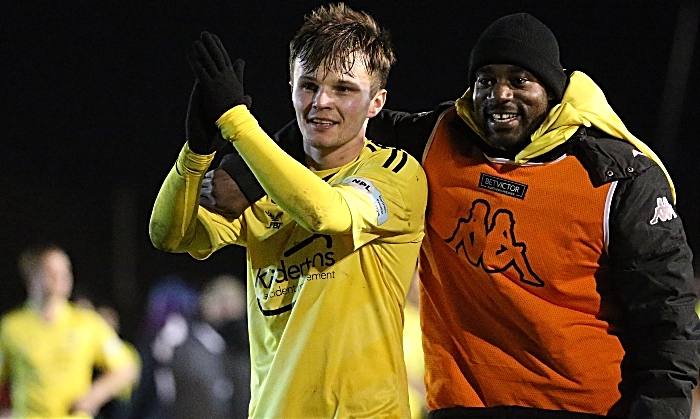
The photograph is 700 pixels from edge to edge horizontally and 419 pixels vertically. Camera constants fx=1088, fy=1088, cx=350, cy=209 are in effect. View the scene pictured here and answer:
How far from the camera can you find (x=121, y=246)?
758 centimetres

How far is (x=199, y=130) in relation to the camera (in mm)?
2582

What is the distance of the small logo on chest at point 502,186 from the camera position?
2934mm

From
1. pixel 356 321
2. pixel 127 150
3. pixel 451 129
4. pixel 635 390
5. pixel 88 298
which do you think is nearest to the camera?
pixel 356 321

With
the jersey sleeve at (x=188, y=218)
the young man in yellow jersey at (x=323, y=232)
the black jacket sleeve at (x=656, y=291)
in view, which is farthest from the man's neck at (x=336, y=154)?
the black jacket sleeve at (x=656, y=291)

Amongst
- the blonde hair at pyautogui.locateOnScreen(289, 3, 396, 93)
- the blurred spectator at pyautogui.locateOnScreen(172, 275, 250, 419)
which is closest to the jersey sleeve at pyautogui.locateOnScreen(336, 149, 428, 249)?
the blonde hair at pyautogui.locateOnScreen(289, 3, 396, 93)

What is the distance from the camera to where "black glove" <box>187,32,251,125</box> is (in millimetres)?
2506

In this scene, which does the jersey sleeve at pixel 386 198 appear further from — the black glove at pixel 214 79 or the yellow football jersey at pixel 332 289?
the black glove at pixel 214 79

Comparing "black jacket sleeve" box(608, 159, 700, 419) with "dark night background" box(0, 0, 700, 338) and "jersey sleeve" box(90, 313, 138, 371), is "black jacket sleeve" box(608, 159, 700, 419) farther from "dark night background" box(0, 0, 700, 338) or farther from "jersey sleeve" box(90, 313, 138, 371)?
"dark night background" box(0, 0, 700, 338)

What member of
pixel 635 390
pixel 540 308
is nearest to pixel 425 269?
pixel 540 308

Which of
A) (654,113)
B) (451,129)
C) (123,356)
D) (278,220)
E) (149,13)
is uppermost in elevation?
(149,13)

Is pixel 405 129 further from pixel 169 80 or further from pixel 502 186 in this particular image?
pixel 169 80

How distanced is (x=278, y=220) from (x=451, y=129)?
607mm

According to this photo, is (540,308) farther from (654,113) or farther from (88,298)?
(654,113)

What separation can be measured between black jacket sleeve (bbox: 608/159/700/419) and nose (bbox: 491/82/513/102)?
14.4 inches
